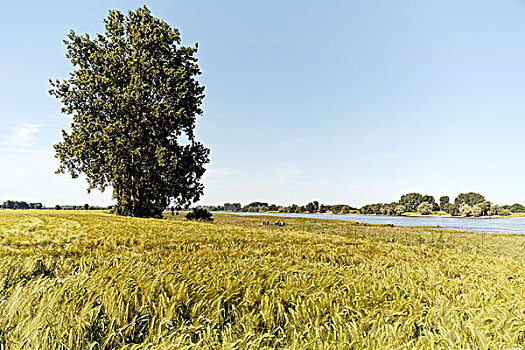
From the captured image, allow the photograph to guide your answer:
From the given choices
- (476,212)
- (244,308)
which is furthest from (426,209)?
(244,308)

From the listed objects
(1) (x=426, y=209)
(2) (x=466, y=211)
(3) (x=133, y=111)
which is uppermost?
(3) (x=133, y=111)

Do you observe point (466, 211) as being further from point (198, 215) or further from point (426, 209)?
point (198, 215)

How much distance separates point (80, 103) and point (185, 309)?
900 inches

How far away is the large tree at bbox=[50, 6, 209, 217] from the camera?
19391 millimetres

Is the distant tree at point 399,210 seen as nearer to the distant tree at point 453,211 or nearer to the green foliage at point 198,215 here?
the distant tree at point 453,211

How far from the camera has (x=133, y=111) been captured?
64.7 feet

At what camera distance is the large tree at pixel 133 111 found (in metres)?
19.4

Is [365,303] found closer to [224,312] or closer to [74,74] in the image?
[224,312]

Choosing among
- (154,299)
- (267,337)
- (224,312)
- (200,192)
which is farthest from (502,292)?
(200,192)

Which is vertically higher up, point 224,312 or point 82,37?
point 82,37

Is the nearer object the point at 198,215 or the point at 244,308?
the point at 244,308

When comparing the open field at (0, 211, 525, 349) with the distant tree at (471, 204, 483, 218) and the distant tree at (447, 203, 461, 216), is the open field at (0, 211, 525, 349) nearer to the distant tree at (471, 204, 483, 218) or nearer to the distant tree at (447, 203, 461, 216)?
the distant tree at (471, 204, 483, 218)

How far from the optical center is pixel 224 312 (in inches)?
103

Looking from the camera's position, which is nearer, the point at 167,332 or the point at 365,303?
the point at 167,332
